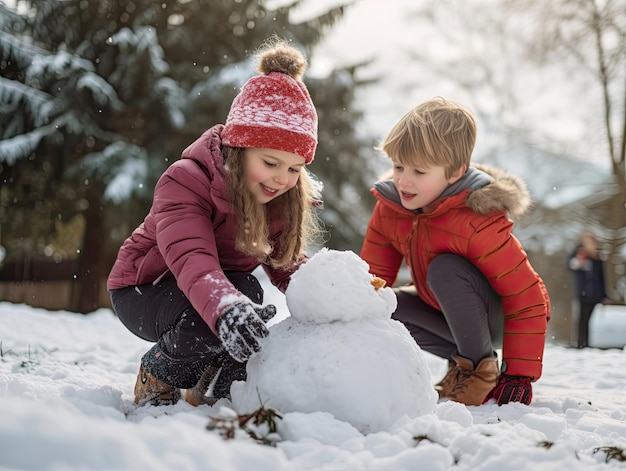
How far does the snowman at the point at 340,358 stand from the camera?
1721 mm

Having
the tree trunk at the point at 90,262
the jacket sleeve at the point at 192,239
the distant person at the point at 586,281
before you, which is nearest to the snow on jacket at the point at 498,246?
the jacket sleeve at the point at 192,239

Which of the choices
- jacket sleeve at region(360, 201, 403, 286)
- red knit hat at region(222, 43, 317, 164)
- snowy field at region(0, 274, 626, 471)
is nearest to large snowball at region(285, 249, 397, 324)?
snowy field at region(0, 274, 626, 471)

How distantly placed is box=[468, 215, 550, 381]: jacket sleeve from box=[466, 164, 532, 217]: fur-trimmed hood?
64 millimetres

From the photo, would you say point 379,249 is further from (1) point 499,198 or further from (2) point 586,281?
(2) point 586,281

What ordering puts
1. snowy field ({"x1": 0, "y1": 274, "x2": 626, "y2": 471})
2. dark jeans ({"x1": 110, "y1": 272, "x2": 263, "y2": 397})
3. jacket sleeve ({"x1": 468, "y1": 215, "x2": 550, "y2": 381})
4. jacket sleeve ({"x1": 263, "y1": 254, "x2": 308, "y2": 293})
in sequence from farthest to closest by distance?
jacket sleeve ({"x1": 468, "y1": 215, "x2": 550, "y2": 381}), jacket sleeve ({"x1": 263, "y1": 254, "x2": 308, "y2": 293}), dark jeans ({"x1": 110, "y1": 272, "x2": 263, "y2": 397}), snowy field ({"x1": 0, "y1": 274, "x2": 626, "y2": 471})

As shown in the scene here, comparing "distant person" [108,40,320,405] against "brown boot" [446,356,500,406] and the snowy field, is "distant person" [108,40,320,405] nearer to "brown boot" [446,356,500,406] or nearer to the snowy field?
the snowy field

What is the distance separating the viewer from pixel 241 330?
179 centimetres

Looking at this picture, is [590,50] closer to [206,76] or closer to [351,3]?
[351,3]

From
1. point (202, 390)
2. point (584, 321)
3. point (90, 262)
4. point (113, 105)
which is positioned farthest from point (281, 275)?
point (90, 262)

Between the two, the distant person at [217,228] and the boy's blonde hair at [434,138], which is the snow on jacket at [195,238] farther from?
the boy's blonde hair at [434,138]

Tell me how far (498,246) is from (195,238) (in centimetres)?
140

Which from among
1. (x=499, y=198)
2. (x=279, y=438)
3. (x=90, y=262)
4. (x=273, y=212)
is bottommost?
(x=90, y=262)

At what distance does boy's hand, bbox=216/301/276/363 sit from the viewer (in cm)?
178

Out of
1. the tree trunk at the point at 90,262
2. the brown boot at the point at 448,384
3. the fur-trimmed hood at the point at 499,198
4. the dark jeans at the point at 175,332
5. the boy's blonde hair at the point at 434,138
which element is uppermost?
the boy's blonde hair at the point at 434,138
